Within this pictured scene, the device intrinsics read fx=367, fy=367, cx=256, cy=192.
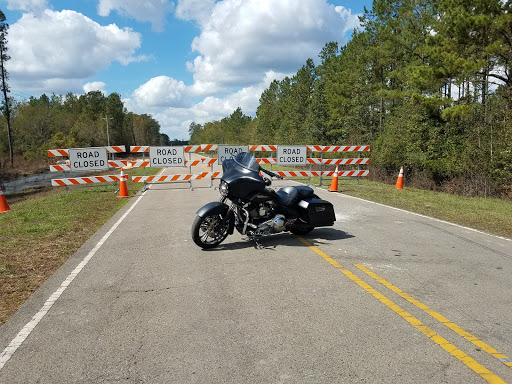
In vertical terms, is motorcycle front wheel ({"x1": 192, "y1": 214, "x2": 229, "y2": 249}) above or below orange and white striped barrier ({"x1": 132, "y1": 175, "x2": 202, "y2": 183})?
below

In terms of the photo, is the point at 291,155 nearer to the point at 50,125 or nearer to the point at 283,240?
the point at 283,240

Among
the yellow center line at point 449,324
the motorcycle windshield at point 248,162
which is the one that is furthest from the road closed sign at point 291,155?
the yellow center line at point 449,324

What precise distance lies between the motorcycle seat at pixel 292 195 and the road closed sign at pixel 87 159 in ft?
32.0

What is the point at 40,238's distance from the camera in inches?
293

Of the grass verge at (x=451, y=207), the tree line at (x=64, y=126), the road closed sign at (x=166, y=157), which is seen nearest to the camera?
the grass verge at (x=451, y=207)

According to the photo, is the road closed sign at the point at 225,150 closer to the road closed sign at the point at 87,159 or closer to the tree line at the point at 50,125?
the road closed sign at the point at 87,159

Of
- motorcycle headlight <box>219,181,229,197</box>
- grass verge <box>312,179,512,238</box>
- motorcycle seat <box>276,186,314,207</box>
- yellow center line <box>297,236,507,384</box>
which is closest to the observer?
yellow center line <box>297,236,507,384</box>

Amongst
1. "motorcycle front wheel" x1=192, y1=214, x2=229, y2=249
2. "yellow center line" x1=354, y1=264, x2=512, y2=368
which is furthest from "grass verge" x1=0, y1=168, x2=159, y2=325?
"yellow center line" x1=354, y1=264, x2=512, y2=368

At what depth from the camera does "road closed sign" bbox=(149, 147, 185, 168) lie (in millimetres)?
15328

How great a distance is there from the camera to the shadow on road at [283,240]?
672 cm

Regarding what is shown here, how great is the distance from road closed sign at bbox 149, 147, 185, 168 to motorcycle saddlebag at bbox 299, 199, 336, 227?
9556mm

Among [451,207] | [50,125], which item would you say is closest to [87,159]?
[451,207]

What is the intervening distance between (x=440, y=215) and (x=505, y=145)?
822 cm

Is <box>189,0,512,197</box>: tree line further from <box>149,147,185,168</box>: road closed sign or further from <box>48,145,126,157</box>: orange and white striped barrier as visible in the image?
<box>48,145,126,157</box>: orange and white striped barrier
